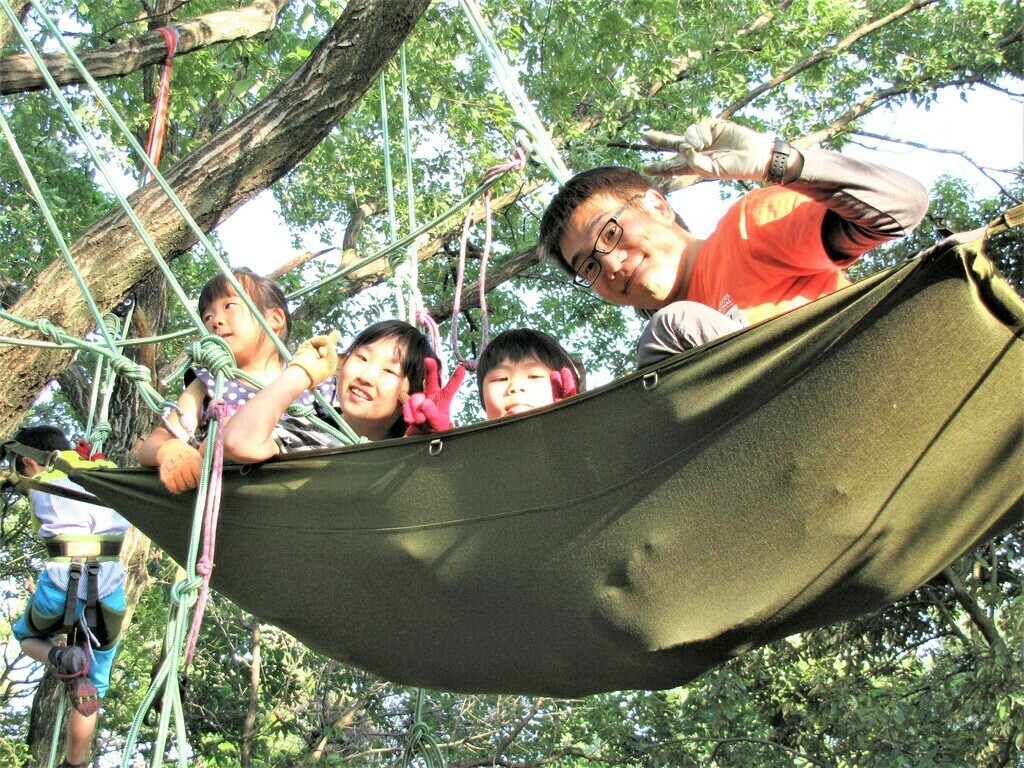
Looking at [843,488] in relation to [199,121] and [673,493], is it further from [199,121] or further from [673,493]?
[199,121]

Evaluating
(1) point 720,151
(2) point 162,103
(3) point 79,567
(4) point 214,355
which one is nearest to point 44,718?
(3) point 79,567

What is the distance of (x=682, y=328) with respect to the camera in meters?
1.34

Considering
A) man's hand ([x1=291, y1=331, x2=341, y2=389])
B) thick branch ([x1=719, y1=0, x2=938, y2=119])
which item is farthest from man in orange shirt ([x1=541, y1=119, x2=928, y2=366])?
thick branch ([x1=719, y1=0, x2=938, y2=119])

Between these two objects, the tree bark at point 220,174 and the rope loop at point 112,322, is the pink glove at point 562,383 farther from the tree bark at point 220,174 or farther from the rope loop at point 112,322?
the rope loop at point 112,322

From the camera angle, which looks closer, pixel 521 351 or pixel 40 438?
pixel 521 351

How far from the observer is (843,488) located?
126 centimetres

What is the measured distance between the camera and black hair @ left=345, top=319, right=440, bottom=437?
72.2 inches

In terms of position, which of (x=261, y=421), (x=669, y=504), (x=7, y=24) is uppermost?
(x=7, y=24)

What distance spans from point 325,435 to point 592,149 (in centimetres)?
314

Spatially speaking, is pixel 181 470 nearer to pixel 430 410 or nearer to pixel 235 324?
pixel 430 410

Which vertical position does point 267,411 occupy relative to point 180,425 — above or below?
below

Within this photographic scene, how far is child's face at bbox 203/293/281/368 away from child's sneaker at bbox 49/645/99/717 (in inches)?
37.9

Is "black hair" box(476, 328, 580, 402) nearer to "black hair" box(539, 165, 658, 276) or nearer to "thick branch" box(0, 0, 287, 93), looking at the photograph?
"black hair" box(539, 165, 658, 276)

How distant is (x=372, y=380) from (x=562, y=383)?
32 cm
